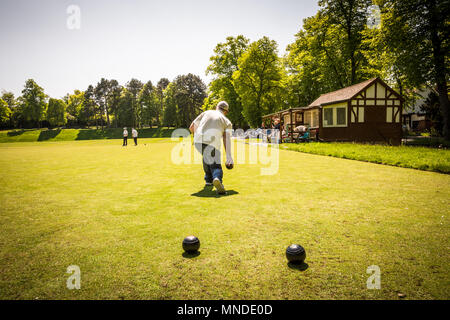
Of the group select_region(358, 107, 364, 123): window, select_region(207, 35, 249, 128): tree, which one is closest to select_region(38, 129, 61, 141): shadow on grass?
select_region(207, 35, 249, 128): tree

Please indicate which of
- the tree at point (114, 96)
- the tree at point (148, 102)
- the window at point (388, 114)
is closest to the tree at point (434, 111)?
the window at point (388, 114)

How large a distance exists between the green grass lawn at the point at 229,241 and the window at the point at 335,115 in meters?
20.0

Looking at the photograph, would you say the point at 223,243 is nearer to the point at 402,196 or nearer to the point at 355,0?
the point at 402,196

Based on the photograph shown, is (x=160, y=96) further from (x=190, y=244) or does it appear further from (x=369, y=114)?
(x=190, y=244)

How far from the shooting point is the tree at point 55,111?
80500 millimetres

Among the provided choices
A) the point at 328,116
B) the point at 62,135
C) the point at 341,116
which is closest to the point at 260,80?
the point at 328,116

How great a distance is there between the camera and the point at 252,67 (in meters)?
42.0

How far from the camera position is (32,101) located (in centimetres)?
7169

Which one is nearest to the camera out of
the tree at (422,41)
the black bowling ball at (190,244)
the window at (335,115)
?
the black bowling ball at (190,244)

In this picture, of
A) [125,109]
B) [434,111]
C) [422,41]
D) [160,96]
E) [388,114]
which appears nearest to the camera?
[422,41]

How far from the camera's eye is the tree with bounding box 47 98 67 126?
80.5 meters

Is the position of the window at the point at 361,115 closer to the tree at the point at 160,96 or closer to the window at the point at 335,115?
the window at the point at 335,115

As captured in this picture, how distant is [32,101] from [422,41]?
8992 cm

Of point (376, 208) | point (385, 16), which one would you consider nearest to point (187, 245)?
point (376, 208)
